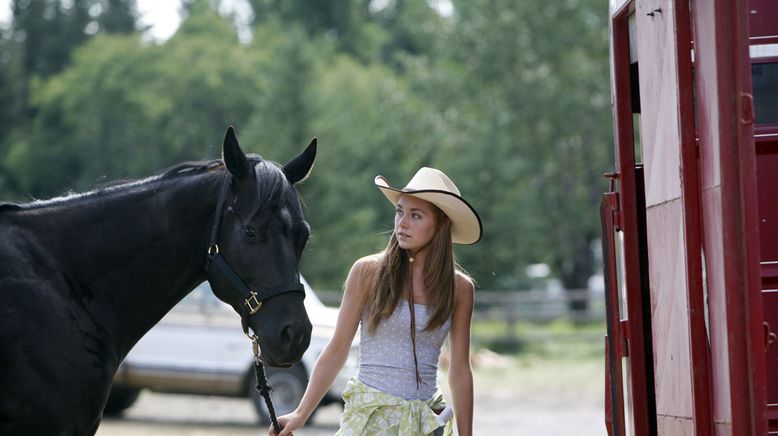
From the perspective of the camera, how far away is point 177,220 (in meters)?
4.60

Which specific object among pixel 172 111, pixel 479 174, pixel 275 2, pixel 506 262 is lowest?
pixel 506 262

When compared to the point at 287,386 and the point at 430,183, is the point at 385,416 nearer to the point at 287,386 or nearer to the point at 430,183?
the point at 430,183

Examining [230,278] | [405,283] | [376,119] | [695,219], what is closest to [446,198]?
[405,283]

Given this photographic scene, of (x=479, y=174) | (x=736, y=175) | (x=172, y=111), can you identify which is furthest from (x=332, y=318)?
(x=172, y=111)

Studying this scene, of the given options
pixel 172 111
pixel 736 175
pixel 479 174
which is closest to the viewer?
pixel 736 175

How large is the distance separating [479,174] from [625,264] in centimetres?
2953

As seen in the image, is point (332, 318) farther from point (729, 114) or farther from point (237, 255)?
point (729, 114)

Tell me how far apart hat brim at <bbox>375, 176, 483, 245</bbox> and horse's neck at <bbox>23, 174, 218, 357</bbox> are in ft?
2.53

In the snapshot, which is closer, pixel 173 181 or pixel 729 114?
pixel 729 114

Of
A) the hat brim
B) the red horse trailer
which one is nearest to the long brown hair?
the hat brim

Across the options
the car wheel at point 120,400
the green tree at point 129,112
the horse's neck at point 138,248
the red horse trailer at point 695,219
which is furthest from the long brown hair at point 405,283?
the green tree at point 129,112

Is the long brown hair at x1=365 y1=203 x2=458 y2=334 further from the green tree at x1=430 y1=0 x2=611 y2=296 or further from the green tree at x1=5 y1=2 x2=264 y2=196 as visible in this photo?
the green tree at x1=5 y1=2 x2=264 y2=196

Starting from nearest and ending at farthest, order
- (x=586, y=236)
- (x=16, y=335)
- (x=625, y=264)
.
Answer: (x=16, y=335), (x=625, y=264), (x=586, y=236)

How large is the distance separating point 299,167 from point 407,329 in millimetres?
922
